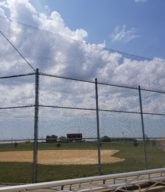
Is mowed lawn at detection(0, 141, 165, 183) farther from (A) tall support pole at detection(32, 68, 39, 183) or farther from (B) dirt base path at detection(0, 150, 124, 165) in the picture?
(A) tall support pole at detection(32, 68, 39, 183)

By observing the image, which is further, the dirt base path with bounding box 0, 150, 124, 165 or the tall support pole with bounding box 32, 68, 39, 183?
the dirt base path with bounding box 0, 150, 124, 165

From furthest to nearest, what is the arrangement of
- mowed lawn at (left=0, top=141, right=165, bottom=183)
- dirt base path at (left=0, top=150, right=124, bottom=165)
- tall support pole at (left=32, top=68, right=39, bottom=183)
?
dirt base path at (left=0, top=150, right=124, bottom=165)
mowed lawn at (left=0, top=141, right=165, bottom=183)
tall support pole at (left=32, top=68, right=39, bottom=183)

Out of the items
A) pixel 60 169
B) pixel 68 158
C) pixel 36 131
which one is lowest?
pixel 60 169

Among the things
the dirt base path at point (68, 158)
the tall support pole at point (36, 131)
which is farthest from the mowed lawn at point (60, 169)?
the tall support pole at point (36, 131)

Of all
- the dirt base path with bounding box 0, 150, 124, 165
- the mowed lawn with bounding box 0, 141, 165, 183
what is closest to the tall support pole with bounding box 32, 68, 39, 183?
the mowed lawn with bounding box 0, 141, 165, 183

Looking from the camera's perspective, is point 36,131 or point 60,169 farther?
point 60,169

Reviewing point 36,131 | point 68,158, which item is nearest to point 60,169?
point 36,131

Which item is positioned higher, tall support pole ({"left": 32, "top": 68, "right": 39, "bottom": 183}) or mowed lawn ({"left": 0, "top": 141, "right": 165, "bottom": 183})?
tall support pole ({"left": 32, "top": 68, "right": 39, "bottom": 183})

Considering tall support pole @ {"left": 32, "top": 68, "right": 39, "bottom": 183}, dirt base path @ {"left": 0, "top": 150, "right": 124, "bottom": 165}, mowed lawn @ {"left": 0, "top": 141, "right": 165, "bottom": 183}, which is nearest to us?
tall support pole @ {"left": 32, "top": 68, "right": 39, "bottom": 183}

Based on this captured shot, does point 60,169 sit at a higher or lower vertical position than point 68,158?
lower

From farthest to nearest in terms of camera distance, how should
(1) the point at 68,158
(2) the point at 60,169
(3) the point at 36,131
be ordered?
(1) the point at 68,158 → (2) the point at 60,169 → (3) the point at 36,131

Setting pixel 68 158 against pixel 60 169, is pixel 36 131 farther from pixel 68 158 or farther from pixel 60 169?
pixel 68 158

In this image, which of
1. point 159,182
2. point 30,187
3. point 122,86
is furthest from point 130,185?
point 122,86

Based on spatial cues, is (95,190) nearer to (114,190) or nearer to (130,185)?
(114,190)
